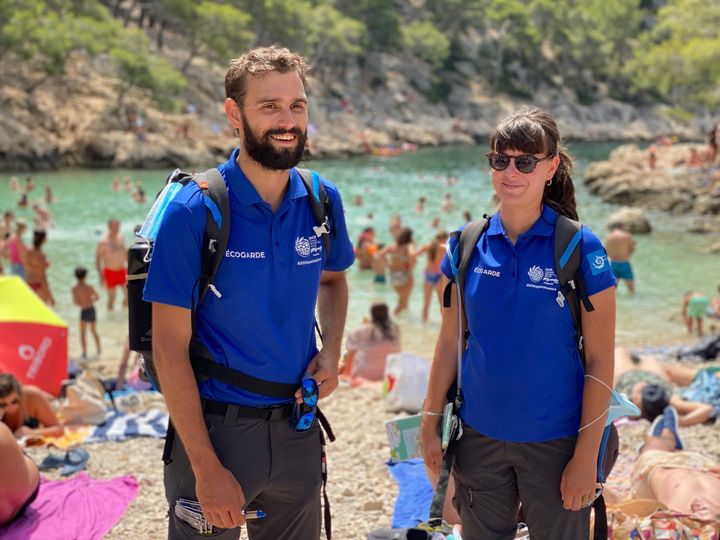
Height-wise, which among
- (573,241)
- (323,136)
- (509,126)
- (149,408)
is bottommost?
(149,408)

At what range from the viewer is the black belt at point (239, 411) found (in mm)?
2162

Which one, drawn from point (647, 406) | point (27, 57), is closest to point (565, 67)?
point (27, 57)

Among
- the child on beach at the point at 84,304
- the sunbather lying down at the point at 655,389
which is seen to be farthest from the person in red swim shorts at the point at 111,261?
the sunbather lying down at the point at 655,389

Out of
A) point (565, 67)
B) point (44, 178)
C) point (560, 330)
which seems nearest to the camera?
point (560, 330)

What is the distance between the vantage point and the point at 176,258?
6.67ft

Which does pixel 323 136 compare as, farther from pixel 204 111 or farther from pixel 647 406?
pixel 647 406

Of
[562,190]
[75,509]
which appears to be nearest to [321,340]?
[562,190]

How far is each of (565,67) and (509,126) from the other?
233 feet

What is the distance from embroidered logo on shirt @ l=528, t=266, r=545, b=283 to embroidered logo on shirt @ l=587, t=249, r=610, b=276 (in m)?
0.14

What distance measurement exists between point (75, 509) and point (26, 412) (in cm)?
210

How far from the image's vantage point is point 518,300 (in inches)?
90.3

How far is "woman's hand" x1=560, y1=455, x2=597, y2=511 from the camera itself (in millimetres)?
2256

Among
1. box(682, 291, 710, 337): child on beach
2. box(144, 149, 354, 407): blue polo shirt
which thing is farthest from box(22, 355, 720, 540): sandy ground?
box(682, 291, 710, 337): child on beach

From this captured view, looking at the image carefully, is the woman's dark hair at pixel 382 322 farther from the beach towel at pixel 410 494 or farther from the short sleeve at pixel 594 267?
the short sleeve at pixel 594 267
